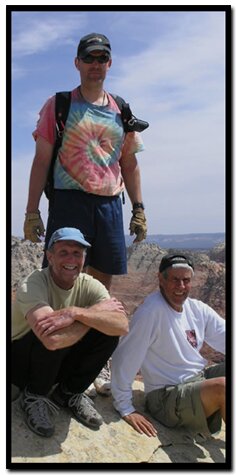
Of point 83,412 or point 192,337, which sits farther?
point 192,337

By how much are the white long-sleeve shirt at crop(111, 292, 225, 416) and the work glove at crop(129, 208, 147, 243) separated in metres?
0.72

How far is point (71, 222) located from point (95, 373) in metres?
1.18

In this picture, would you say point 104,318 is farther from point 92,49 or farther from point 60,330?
point 92,49

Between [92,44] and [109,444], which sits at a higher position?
[92,44]

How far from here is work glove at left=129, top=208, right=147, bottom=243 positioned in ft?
17.0

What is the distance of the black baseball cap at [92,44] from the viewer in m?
4.49

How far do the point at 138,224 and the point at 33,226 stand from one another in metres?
0.97

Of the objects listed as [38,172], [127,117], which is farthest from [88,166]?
[127,117]

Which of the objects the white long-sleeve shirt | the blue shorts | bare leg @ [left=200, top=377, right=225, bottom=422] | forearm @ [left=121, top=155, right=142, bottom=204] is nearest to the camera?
bare leg @ [left=200, top=377, right=225, bottom=422]

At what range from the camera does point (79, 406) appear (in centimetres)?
430

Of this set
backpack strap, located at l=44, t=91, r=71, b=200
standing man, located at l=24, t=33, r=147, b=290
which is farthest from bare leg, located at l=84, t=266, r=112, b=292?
backpack strap, located at l=44, t=91, r=71, b=200

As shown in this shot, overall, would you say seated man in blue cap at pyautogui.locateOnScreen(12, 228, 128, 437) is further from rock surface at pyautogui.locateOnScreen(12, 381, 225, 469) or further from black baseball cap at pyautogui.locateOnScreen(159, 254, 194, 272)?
black baseball cap at pyautogui.locateOnScreen(159, 254, 194, 272)

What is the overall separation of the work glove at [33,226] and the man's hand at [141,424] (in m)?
1.59

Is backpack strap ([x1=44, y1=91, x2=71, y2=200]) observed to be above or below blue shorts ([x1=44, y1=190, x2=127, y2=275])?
above
